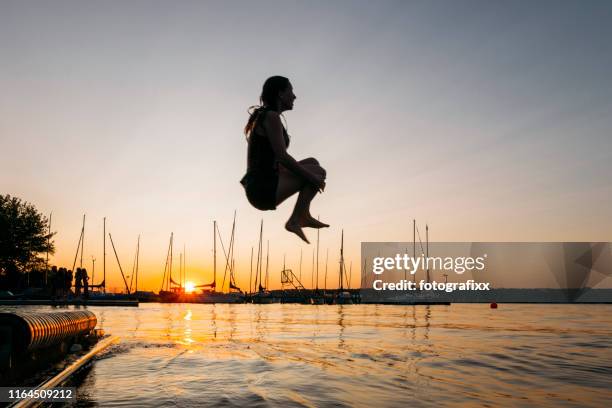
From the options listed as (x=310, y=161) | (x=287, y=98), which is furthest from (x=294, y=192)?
(x=287, y=98)

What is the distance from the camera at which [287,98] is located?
4.51 metres

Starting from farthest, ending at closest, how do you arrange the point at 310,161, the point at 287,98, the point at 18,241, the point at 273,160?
1. the point at 18,241
2. the point at 310,161
3. the point at 287,98
4. the point at 273,160

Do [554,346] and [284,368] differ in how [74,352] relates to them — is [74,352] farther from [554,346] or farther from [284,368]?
[554,346]

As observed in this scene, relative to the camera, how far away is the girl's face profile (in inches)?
177

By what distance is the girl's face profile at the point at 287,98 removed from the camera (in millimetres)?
4500

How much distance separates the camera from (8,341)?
29.6 feet

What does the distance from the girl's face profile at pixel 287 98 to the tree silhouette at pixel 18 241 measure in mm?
64964

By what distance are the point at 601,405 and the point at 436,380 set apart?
9.07 ft

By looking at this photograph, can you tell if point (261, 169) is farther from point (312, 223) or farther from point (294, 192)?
point (312, 223)

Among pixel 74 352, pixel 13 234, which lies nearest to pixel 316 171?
pixel 74 352

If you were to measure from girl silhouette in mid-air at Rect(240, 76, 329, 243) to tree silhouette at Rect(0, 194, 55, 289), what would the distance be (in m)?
64.8

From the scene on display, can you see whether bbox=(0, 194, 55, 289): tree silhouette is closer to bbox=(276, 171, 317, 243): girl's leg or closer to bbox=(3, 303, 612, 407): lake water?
bbox=(3, 303, 612, 407): lake water

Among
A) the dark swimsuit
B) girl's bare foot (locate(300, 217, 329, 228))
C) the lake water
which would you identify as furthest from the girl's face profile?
the lake water

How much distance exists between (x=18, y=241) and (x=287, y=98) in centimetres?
6672
